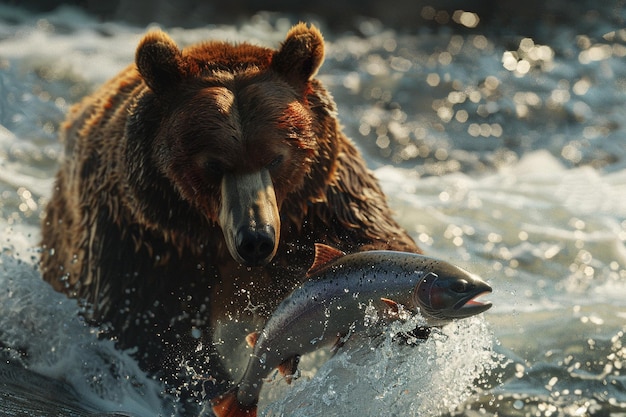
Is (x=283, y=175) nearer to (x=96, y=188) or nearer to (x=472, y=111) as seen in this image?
(x=96, y=188)

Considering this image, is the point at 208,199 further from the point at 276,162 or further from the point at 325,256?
the point at 325,256

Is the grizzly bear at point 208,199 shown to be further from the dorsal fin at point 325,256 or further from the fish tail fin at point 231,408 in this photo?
the fish tail fin at point 231,408

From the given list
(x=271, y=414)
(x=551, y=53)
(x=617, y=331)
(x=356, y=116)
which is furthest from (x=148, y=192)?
(x=551, y=53)

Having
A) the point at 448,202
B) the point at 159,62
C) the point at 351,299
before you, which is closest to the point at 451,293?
the point at 351,299

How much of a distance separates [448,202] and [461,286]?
484 centimetres

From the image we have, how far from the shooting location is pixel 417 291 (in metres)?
3.54

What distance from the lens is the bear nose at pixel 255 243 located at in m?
3.74

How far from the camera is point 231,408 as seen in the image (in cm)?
407

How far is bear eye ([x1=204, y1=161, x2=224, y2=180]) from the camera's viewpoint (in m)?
4.14

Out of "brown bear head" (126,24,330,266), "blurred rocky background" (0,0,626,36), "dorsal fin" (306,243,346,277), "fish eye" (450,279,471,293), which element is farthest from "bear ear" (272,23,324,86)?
"blurred rocky background" (0,0,626,36)

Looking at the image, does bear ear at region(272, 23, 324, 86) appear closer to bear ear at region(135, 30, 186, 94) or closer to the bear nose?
bear ear at region(135, 30, 186, 94)

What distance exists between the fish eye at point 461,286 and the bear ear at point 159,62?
5.59 ft

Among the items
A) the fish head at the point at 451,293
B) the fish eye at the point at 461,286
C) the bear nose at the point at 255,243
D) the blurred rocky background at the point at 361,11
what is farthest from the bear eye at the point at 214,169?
the blurred rocky background at the point at 361,11

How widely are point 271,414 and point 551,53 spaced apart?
26.9 ft
